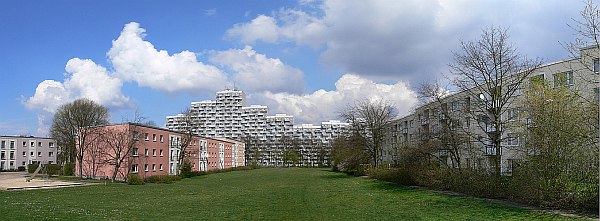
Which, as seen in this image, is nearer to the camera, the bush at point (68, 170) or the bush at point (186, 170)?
the bush at point (68, 170)

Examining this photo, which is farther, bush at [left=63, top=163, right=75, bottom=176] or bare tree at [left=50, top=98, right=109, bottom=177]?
bare tree at [left=50, top=98, right=109, bottom=177]

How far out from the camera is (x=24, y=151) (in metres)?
95.9

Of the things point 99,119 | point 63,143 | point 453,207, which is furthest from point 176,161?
point 453,207

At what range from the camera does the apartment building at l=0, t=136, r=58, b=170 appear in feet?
302

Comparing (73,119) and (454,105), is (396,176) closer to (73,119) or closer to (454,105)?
(454,105)

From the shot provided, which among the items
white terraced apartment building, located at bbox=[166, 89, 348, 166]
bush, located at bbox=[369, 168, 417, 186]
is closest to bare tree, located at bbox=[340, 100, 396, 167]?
bush, located at bbox=[369, 168, 417, 186]

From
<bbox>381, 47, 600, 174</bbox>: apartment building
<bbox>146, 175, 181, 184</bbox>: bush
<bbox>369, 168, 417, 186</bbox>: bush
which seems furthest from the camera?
<bbox>146, 175, 181, 184</bbox>: bush

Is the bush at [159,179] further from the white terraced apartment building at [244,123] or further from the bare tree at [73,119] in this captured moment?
the white terraced apartment building at [244,123]

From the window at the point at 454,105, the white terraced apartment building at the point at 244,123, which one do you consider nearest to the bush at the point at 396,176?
the window at the point at 454,105

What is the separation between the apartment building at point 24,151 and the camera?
302 feet

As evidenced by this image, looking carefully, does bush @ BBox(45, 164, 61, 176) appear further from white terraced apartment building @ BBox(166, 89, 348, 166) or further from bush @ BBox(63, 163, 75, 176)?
white terraced apartment building @ BBox(166, 89, 348, 166)

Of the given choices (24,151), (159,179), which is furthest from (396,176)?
(24,151)

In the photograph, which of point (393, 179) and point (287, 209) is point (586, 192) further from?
point (393, 179)

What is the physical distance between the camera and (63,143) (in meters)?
77.1
